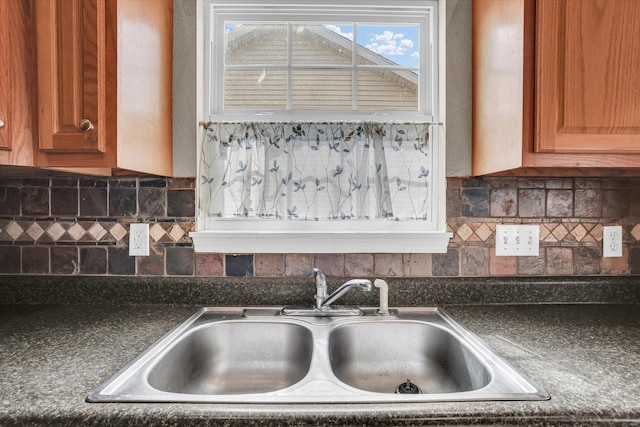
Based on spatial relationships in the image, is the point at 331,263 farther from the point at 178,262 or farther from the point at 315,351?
the point at 178,262

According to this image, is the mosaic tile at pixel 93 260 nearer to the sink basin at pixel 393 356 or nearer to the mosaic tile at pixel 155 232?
the mosaic tile at pixel 155 232

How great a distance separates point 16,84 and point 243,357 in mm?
1038

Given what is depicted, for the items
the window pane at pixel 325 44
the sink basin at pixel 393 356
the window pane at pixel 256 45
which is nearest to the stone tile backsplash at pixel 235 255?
the sink basin at pixel 393 356

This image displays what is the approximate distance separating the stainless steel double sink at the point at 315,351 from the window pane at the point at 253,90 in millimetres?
824

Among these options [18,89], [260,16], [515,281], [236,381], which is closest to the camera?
[18,89]

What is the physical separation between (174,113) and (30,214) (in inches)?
26.6

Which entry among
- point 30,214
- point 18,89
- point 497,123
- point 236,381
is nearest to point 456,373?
point 236,381

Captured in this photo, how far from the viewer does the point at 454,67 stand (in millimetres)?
1450

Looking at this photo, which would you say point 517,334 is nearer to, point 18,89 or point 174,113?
point 174,113

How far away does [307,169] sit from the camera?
149cm

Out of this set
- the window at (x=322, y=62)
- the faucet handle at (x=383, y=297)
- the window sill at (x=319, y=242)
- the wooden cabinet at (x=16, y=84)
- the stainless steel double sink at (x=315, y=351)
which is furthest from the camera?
the window at (x=322, y=62)

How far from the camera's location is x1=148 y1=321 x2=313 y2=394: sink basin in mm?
1167

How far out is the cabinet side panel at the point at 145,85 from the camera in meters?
1.07

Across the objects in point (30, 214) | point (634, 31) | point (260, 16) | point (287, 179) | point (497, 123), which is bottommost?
point (30, 214)
